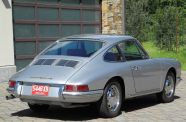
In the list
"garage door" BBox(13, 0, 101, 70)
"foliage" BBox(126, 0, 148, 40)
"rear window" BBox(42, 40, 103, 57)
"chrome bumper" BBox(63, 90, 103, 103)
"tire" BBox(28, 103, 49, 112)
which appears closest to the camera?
"chrome bumper" BBox(63, 90, 103, 103)

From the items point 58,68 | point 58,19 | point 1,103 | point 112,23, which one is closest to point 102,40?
point 58,68

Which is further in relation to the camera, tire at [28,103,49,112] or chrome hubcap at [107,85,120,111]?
tire at [28,103,49,112]

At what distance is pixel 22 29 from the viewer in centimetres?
1495

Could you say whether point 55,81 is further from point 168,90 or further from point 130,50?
point 168,90

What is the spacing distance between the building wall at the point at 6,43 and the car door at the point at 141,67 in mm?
5333

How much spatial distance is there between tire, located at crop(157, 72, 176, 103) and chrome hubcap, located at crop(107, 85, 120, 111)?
74.7 inches

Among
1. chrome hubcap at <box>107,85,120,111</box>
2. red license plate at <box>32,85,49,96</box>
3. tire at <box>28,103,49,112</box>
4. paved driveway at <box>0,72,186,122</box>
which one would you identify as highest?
red license plate at <box>32,85,49,96</box>

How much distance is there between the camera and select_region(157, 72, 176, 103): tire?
1049 cm

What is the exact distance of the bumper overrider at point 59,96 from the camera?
7918mm

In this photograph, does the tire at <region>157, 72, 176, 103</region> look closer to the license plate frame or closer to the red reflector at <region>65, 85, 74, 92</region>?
the red reflector at <region>65, 85, 74, 92</region>

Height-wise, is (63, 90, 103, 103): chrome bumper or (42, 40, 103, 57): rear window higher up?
(42, 40, 103, 57): rear window

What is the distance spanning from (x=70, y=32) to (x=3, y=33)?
10.7ft

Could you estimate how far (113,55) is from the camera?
29.8 feet

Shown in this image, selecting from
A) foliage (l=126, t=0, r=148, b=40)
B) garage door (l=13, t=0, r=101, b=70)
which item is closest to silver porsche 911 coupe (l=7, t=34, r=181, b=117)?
garage door (l=13, t=0, r=101, b=70)
